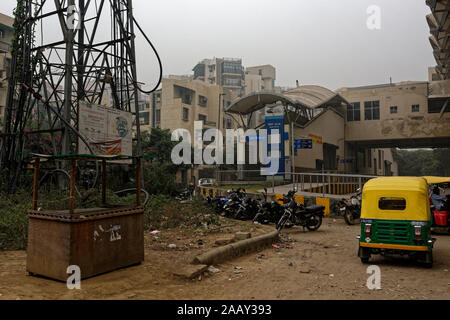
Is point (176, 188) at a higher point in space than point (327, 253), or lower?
higher

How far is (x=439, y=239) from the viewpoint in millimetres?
9703

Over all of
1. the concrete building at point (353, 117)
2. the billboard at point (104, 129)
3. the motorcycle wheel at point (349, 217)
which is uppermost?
the concrete building at point (353, 117)

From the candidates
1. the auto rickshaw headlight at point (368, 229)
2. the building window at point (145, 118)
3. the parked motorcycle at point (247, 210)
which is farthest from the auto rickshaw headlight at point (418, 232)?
the building window at point (145, 118)

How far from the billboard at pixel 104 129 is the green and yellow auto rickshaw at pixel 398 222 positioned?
25.4 feet

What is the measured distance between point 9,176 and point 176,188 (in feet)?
20.5

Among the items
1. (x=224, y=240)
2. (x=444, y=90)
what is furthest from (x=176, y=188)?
(x=444, y=90)

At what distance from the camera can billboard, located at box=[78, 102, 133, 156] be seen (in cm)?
1046

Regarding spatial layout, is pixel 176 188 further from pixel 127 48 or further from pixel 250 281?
pixel 250 281

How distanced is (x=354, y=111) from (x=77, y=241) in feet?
121

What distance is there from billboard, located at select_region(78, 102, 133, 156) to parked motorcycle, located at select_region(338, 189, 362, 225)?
25.9 feet

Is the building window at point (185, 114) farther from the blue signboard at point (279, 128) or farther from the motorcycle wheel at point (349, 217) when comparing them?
the motorcycle wheel at point (349, 217)

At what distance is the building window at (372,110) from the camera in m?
36.1

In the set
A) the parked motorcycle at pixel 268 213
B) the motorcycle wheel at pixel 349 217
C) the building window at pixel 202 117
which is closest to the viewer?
the parked motorcycle at pixel 268 213
